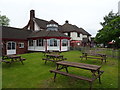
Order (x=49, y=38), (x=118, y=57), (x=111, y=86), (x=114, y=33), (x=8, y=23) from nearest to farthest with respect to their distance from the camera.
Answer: (x=111, y=86)
(x=114, y=33)
(x=118, y=57)
(x=49, y=38)
(x=8, y=23)

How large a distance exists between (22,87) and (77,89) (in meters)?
2.43

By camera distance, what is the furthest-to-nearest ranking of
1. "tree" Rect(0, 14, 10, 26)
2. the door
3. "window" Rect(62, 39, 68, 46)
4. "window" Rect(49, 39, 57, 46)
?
"tree" Rect(0, 14, 10, 26) → "window" Rect(62, 39, 68, 46) → "window" Rect(49, 39, 57, 46) → the door

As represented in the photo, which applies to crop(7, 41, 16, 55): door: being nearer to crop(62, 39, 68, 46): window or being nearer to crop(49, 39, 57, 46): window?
crop(49, 39, 57, 46): window

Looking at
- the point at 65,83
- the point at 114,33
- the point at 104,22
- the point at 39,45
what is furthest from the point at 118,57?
the point at 104,22

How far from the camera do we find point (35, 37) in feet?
65.8

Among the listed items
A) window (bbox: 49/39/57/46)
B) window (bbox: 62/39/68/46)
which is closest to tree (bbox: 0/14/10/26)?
window (bbox: 49/39/57/46)

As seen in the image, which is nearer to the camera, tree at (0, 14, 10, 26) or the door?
the door

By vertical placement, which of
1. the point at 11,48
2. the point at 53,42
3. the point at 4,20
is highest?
the point at 4,20

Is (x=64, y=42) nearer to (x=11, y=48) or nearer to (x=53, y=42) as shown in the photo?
(x=53, y=42)

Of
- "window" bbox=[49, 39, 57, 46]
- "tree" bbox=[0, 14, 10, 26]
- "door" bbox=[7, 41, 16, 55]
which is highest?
"tree" bbox=[0, 14, 10, 26]

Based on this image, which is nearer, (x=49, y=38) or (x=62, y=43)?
(x=49, y=38)

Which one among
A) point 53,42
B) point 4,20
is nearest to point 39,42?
point 53,42

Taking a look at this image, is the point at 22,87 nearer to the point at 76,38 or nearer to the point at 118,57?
the point at 118,57

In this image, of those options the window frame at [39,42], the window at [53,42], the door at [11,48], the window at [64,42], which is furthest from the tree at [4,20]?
the window at [64,42]
